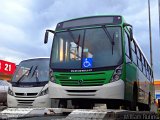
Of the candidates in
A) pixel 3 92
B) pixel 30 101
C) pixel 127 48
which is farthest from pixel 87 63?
pixel 3 92

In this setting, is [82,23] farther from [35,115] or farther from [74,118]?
[74,118]

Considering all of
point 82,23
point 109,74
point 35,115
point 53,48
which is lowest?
point 35,115

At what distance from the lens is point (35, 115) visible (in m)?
6.32

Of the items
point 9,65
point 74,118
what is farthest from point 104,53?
point 9,65

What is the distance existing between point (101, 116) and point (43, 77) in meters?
7.98

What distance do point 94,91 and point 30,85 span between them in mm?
4113

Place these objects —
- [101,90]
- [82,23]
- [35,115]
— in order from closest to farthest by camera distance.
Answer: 1. [35,115]
2. [101,90]
3. [82,23]

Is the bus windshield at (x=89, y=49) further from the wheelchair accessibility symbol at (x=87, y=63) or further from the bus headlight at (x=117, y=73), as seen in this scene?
the bus headlight at (x=117, y=73)

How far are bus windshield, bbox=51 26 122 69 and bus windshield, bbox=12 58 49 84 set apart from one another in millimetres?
2888

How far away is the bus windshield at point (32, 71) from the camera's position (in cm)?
1336

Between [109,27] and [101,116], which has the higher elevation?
[109,27]

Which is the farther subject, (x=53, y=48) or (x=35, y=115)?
(x=53, y=48)

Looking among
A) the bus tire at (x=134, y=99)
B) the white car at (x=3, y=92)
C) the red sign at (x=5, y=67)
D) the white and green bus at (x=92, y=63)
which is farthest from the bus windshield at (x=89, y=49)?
the red sign at (x=5, y=67)

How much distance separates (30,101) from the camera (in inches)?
495
